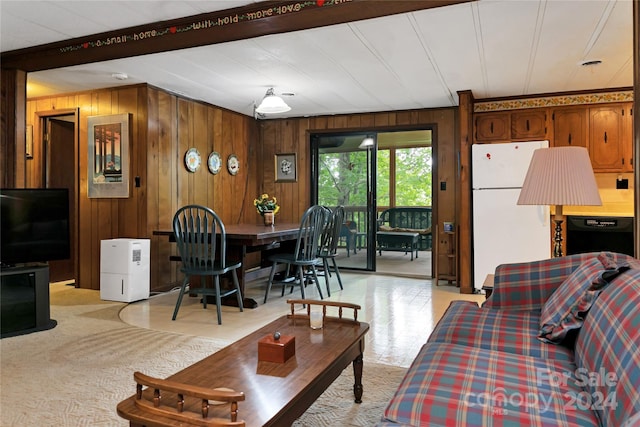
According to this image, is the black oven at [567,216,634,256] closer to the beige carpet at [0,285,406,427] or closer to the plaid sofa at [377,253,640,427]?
the plaid sofa at [377,253,640,427]

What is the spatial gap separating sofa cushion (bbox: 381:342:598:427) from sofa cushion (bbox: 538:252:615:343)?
0.21 m

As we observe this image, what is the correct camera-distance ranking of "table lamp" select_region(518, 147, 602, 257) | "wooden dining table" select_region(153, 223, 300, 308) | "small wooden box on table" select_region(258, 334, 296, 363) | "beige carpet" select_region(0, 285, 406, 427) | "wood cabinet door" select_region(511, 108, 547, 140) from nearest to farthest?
"small wooden box on table" select_region(258, 334, 296, 363) → "beige carpet" select_region(0, 285, 406, 427) → "table lamp" select_region(518, 147, 602, 257) → "wooden dining table" select_region(153, 223, 300, 308) → "wood cabinet door" select_region(511, 108, 547, 140)

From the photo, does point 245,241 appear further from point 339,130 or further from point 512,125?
point 512,125

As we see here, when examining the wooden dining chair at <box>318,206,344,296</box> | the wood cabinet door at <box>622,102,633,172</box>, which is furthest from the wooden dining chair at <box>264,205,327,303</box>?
the wood cabinet door at <box>622,102,633,172</box>

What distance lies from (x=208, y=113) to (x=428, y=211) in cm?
488

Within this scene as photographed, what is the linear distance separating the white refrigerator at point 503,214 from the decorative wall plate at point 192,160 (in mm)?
3315

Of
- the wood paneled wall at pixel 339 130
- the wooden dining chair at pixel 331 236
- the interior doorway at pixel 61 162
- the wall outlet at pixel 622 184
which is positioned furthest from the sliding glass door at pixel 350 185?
the interior doorway at pixel 61 162

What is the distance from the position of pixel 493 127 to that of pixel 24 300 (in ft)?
16.8

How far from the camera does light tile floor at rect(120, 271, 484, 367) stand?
125 inches

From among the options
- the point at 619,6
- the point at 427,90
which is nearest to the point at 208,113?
the point at 427,90

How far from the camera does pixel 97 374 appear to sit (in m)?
2.55

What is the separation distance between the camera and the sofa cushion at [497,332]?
1.78 m

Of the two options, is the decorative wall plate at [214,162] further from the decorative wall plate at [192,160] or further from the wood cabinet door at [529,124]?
the wood cabinet door at [529,124]

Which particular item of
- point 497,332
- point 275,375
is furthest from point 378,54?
point 275,375
